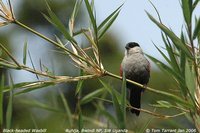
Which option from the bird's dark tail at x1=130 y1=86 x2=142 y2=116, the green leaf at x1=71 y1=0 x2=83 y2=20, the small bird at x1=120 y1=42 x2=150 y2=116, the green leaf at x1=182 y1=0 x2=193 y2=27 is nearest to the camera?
the green leaf at x1=182 y1=0 x2=193 y2=27

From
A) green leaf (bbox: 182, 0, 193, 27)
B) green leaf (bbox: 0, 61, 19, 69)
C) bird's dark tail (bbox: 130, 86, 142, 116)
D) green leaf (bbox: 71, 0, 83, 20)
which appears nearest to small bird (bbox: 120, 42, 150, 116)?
bird's dark tail (bbox: 130, 86, 142, 116)

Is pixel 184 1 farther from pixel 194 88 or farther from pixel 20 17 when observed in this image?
pixel 20 17

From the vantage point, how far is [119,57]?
16.6 m

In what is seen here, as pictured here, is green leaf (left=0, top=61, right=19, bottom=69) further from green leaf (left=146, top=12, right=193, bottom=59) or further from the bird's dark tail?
the bird's dark tail

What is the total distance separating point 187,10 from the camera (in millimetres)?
2420

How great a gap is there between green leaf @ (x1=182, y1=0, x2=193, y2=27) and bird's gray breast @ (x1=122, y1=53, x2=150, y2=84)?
5.23 feet

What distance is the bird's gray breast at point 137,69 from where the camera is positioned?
4.04m

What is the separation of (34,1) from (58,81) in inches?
616

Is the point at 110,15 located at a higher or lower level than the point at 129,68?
higher

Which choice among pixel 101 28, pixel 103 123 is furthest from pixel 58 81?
pixel 103 123

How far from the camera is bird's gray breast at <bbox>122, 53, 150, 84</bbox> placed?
13.3 ft

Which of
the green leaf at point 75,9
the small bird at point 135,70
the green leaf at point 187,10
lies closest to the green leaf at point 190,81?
the green leaf at point 187,10

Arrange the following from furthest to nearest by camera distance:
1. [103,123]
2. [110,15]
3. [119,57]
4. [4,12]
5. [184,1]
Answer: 1. [119,57]
2. [103,123]
3. [110,15]
4. [4,12]
5. [184,1]

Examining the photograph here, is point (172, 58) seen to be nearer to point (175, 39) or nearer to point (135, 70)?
point (175, 39)
